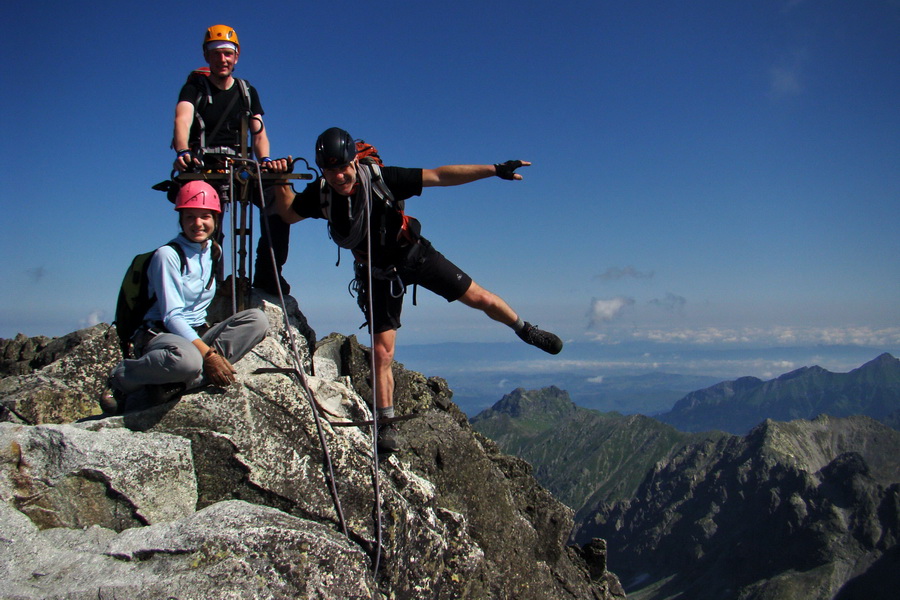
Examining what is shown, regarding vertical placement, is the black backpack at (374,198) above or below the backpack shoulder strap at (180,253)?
above

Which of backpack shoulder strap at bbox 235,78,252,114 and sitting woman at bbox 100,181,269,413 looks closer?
sitting woman at bbox 100,181,269,413

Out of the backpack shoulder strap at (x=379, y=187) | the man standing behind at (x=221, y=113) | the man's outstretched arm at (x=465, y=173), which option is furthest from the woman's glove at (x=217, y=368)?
the man's outstretched arm at (x=465, y=173)

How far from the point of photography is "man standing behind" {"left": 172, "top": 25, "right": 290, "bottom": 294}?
12031mm

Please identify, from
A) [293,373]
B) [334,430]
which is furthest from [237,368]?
[334,430]

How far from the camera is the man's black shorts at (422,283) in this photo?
12016 mm

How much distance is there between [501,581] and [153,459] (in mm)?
7012

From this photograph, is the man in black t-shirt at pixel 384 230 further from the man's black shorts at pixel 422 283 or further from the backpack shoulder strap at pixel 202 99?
the backpack shoulder strap at pixel 202 99

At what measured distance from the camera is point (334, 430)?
10562 millimetres

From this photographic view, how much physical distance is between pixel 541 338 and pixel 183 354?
22.9 feet

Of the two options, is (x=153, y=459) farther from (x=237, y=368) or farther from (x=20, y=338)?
(x=20, y=338)

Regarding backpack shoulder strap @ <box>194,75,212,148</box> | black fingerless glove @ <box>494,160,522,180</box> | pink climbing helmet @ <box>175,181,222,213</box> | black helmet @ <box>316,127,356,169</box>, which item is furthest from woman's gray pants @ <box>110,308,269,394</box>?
black fingerless glove @ <box>494,160,522,180</box>

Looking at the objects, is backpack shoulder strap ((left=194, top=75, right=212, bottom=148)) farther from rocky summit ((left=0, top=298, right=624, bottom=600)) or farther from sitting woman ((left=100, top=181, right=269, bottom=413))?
rocky summit ((left=0, top=298, right=624, bottom=600))

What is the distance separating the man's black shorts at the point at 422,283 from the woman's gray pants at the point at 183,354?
8.50ft

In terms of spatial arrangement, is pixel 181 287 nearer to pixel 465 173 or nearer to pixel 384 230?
pixel 384 230
